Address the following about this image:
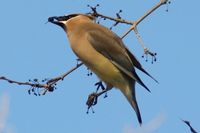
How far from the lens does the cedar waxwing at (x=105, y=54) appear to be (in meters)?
5.02

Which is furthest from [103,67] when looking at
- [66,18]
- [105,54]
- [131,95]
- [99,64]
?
[66,18]

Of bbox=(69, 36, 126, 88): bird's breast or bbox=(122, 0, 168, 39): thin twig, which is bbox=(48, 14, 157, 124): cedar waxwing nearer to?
bbox=(69, 36, 126, 88): bird's breast

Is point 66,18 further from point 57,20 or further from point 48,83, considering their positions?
point 48,83

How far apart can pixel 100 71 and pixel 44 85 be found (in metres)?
0.94

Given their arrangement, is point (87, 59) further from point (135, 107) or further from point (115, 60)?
point (135, 107)

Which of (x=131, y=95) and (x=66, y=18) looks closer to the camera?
(x=131, y=95)

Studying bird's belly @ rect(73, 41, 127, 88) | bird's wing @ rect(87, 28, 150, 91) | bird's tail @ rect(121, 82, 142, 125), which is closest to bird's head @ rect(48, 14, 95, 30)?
bird's wing @ rect(87, 28, 150, 91)

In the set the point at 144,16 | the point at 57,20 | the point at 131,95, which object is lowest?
the point at 131,95

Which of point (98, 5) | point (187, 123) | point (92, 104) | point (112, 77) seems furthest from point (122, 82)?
point (187, 123)

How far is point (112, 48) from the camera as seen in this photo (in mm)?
5199

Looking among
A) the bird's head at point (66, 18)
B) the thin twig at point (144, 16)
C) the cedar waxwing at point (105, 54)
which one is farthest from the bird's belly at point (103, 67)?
the thin twig at point (144, 16)

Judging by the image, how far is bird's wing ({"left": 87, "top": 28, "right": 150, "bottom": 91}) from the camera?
507cm

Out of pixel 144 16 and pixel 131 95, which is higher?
pixel 144 16

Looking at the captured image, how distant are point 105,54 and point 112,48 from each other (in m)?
0.09
